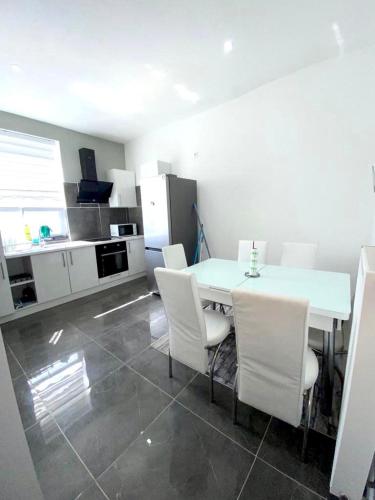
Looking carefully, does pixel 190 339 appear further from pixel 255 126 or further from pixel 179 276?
pixel 255 126

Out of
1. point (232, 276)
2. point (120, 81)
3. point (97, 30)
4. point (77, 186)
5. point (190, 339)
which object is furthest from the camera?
point (77, 186)

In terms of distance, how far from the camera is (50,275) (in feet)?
10.1

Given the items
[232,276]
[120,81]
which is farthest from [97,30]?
[232,276]

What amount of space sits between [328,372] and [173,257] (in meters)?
1.69

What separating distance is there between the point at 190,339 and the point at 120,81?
2894 millimetres

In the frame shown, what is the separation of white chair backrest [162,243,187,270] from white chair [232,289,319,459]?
1.35 metres

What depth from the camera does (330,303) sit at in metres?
1.29

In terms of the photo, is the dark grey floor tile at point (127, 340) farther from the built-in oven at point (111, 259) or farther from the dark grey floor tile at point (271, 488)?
the built-in oven at point (111, 259)

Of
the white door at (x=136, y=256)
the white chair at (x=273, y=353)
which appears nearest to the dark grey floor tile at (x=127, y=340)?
the white chair at (x=273, y=353)

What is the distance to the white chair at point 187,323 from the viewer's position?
1310 mm

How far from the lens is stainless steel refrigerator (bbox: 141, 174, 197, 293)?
3.16 meters

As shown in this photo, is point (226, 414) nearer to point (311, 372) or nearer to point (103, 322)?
point (311, 372)

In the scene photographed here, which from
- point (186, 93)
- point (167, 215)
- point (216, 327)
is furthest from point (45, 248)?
point (186, 93)

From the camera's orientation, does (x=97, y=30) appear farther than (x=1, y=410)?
Yes
